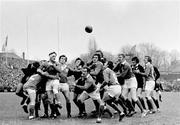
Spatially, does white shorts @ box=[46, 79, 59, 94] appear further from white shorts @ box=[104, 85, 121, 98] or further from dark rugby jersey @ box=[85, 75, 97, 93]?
white shorts @ box=[104, 85, 121, 98]

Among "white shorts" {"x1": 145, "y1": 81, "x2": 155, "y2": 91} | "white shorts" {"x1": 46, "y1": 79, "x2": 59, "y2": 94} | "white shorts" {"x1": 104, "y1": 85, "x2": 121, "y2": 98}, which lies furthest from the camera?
"white shorts" {"x1": 145, "y1": 81, "x2": 155, "y2": 91}

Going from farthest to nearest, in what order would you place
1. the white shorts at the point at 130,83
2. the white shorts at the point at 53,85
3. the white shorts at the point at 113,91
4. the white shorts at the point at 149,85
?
1. the white shorts at the point at 149,85
2. the white shorts at the point at 130,83
3. the white shorts at the point at 53,85
4. the white shorts at the point at 113,91

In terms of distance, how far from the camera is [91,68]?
9938 mm

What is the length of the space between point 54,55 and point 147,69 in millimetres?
3575

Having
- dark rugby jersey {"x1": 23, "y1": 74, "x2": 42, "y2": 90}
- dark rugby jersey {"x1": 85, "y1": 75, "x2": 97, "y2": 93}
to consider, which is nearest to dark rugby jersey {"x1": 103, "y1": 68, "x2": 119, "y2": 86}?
dark rugby jersey {"x1": 85, "y1": 75, "x2": 97, "y2": 93}

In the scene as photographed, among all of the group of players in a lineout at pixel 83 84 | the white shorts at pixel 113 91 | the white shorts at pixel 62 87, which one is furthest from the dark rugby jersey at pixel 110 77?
the white shorts at pixel 62 87

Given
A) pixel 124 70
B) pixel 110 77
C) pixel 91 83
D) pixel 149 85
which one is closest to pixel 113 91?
pixel 110 77

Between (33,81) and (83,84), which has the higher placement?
(33,81)

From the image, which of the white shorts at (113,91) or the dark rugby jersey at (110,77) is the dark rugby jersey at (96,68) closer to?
the dark rugby jersey at (110,77)

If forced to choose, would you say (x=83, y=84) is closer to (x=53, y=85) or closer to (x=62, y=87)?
(x=62, y=87)

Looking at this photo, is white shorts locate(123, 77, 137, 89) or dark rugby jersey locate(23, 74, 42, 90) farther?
white shorts locate(123, 77, 137, 89)

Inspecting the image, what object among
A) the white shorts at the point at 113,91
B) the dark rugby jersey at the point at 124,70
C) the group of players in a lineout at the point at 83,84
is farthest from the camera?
the dark rugby jersey at the point at 124,70

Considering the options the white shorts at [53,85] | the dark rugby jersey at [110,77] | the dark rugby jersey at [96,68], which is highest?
the dark rugby jersey at [96,68]

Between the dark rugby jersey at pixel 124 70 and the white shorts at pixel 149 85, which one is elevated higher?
the dark rugby jersey at pixel 124 70
